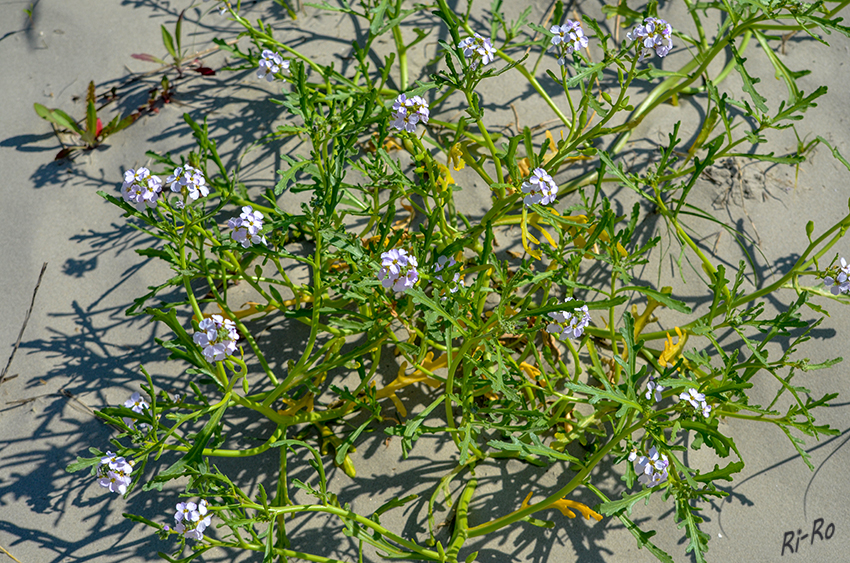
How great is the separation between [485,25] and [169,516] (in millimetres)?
2433

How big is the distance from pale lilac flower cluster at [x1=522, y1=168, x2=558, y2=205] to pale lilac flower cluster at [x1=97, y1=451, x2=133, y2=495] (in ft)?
4.16

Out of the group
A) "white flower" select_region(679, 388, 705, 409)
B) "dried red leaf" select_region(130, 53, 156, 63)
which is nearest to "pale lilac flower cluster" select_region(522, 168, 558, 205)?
"white flower" select_region(679, 388, 705, 409)

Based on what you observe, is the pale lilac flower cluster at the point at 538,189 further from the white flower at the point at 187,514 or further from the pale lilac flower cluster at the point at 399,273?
the white flower at the point at 187,514

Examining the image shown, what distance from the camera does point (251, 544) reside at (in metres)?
1.89

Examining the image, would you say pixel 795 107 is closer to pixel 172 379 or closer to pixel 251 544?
pixel 251 544

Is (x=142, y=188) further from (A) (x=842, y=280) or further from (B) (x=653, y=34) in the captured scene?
(A) (x=842, y=280)

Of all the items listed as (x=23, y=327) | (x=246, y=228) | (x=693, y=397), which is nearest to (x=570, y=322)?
(x=693, y=397)

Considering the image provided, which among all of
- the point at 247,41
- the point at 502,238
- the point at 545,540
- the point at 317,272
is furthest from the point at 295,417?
the point at 247,41

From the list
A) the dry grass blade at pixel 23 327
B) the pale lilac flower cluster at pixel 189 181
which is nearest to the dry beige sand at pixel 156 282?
the dry grass blade at pixel 23 327

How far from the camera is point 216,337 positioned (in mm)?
1735

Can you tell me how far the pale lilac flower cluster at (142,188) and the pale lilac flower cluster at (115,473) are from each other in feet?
2.26

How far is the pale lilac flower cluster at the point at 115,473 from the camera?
1.77m

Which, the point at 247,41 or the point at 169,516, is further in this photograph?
the point at 247,41

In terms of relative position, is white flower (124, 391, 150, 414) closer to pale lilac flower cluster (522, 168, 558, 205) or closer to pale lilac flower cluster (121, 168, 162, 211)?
pale lilac flower cluster (121, 168, 162, 211)
